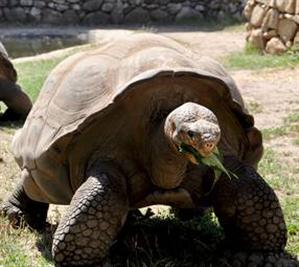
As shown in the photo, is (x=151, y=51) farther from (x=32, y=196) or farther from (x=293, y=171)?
(x=293, y=171)

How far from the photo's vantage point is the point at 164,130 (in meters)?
2.77

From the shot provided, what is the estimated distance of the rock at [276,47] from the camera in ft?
33.2

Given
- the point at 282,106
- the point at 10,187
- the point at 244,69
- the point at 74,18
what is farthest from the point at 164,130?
the point at 74,18

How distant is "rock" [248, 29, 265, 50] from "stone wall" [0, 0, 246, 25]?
589cm

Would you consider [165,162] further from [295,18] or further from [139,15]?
[139,15]

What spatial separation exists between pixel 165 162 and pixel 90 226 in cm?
36

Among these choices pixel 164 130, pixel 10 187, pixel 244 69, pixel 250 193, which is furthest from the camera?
pixel 244 69

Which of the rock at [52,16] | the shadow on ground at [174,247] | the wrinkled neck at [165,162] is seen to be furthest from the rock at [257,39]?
the wrinkled neck at [165,162]

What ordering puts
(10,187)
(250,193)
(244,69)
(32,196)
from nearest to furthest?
(250,193), (32,196), (10,187), (244,69)

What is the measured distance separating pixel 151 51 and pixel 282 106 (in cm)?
406

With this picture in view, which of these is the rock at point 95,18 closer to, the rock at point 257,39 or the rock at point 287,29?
the rock at point 257,39

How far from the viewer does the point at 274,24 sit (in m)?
10.3

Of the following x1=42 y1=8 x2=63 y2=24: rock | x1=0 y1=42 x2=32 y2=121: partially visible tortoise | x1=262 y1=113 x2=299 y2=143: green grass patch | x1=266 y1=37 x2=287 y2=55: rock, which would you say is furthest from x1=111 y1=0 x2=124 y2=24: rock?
x1=262 y1=113 x2=299 y2=143: green grass patch

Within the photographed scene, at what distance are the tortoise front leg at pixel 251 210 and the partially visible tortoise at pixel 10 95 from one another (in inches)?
162
